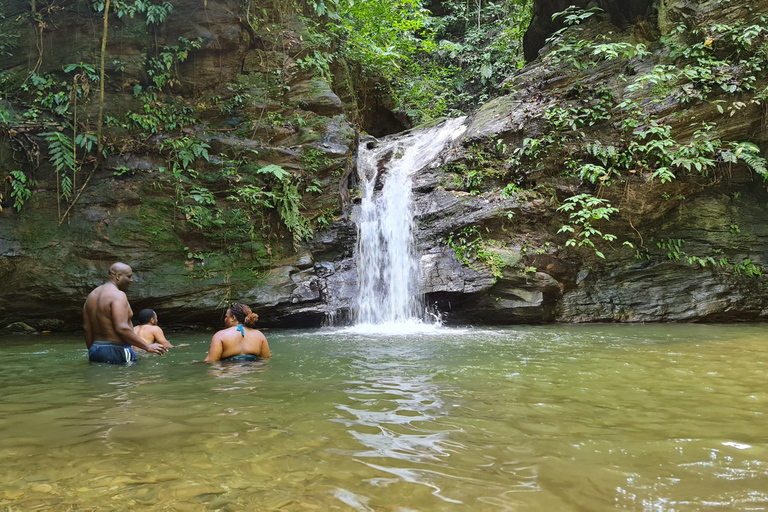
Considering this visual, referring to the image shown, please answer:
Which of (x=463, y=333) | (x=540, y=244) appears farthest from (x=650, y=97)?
(x=463, y=333)

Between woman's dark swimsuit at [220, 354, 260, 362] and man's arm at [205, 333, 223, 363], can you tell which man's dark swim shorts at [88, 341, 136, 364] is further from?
woman's dark swimsuit at [220, 354, 260, 362]

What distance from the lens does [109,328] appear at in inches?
225

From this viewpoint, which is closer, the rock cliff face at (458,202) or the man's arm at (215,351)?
the man's arm at (215,351)

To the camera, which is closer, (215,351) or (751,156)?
(215,351)

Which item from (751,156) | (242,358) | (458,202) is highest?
(751,156)

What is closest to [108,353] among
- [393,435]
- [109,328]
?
[109,328]

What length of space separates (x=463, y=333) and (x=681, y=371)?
13.7 feet

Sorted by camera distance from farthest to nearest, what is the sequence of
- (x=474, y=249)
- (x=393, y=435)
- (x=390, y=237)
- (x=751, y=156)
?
(x=390, y=237)
(x=474, y=249)
(x=751, y=156)
(x=393, y=435)

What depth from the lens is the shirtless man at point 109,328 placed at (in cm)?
563

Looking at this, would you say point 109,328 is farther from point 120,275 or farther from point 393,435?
point 393,435

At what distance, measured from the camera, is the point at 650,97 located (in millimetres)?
10227

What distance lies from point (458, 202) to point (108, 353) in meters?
7.85

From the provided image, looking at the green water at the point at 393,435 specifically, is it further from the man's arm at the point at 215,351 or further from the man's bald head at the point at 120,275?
the man's bald head at the point at 120,275

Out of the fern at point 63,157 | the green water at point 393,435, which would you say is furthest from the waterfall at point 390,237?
the fern at point 63,157
